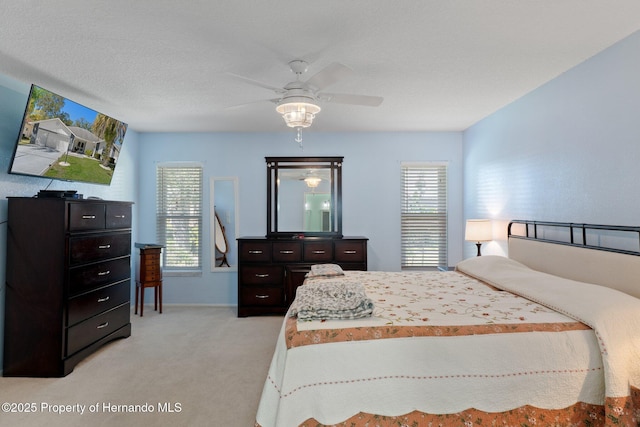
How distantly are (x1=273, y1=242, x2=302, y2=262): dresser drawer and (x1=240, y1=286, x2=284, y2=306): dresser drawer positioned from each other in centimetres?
44

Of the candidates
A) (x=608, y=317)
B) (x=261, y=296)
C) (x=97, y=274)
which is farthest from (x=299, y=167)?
(x=608, y=317)

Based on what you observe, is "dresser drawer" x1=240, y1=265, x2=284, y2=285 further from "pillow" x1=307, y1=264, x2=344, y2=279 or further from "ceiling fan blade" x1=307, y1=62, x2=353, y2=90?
"ceiling fan blade" x1=307, y1=62, x2=353, y2=90

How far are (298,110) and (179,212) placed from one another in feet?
11.8

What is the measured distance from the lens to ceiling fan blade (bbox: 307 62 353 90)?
2203 mm

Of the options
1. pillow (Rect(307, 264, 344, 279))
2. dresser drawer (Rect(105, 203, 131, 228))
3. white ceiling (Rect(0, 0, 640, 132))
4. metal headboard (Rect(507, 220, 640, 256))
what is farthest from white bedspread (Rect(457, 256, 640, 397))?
dresser drawer (Rect(105, 203, 131, 228))

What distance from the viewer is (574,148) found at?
2969mm

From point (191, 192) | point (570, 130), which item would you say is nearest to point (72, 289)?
point (191, 192)

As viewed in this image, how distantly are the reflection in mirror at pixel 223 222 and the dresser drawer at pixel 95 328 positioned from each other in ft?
5.25

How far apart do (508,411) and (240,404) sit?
1.84m

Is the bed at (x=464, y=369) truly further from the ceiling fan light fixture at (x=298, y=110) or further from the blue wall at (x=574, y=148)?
the ceiling fan light fixture at (x=298, y=110)

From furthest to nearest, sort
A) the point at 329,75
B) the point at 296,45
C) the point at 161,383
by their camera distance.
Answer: the point at 161,383 < the point at 296,45 < the point at 329,75

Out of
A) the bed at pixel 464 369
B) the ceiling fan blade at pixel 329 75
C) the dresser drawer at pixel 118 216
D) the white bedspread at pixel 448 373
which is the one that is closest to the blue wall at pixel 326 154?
the dresser drawer at pixel 118 216

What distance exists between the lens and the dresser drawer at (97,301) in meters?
3.19

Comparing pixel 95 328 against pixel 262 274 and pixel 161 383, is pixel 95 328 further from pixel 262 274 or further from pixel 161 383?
pixel 262 274
